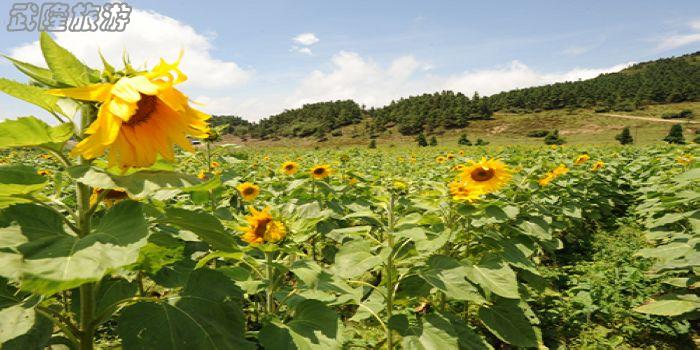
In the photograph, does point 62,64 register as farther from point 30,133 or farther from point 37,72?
point 30,133

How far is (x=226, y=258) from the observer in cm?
238

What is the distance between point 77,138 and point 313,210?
9.02 ft

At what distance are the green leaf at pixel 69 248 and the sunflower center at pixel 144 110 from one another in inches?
10.1

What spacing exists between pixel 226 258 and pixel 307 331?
82 cm

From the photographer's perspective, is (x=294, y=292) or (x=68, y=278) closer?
(x=68, y=278)

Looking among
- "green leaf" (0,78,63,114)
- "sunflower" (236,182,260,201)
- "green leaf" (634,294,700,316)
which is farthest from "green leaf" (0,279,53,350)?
"green leaf" (634,294,700,316)

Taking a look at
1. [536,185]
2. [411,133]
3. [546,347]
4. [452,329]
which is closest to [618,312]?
[546,347]

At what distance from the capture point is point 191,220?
1150 mm

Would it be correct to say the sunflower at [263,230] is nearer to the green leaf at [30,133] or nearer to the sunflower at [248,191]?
the green leaf at [30,133]

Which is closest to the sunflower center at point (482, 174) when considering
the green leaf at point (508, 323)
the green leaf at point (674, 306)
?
the green leaf at point (508, 323)

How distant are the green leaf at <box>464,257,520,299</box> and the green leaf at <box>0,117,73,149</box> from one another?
2209 mm

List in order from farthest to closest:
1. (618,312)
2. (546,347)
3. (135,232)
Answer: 1. (618,312)
2. (546,347)
3. (135,232)

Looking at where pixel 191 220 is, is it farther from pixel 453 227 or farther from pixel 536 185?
pixel 536 185

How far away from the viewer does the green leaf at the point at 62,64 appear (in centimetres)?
103
